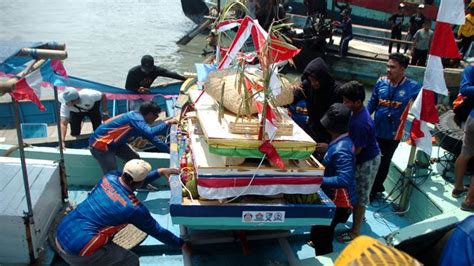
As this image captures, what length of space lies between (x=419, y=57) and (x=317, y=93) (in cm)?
1071

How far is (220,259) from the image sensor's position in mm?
4102

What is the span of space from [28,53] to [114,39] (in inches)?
866

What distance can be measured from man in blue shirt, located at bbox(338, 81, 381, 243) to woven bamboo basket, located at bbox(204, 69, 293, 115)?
613 millimetres

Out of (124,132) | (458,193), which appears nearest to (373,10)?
(458,193)

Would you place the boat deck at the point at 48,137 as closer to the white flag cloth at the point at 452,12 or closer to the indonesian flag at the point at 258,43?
the indonesian flag at the point at 258,43

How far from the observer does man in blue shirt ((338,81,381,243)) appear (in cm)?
365

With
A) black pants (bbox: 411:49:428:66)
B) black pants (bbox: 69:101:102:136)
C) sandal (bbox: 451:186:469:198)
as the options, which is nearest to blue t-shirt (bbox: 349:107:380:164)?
sandal (bbox: 451:186:469:198)

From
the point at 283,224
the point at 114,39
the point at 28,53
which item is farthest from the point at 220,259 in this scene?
the point at 114,39

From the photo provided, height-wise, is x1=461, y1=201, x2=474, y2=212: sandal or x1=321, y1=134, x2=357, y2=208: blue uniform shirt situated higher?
x1=321, y1=134, x2=357, y2=208: blue uniform shirt

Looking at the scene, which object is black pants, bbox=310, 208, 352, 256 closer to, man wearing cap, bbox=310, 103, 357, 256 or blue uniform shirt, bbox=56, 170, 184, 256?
man wearing cap, bbox=310, 103, 357, 256

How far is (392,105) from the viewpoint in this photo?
176 inches

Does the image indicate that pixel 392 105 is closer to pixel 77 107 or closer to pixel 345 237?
pixel 345 237

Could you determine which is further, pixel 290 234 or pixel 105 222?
pixel 290 234

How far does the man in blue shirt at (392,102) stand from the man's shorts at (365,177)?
66 centimetres
